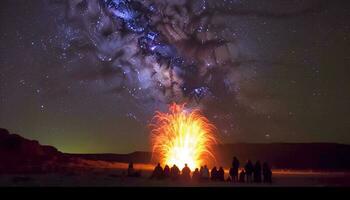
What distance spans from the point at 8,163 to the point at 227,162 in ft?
117

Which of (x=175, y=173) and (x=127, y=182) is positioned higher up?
(x=175, y=173)

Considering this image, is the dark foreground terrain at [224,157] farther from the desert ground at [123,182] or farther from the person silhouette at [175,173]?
the person silhouette at [175,173]

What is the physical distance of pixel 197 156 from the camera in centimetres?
3522

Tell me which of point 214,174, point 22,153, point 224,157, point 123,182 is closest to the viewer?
point 123,182

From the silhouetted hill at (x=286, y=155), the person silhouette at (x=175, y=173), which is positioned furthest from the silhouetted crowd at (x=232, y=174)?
the silhouetted hill at (x=286, y=155)

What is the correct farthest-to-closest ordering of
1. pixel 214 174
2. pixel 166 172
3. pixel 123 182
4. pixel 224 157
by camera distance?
pixel 224 157 → pixel 166 172 → pixel 214 174 → pixel 123 182

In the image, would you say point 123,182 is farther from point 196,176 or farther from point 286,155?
point 286,155

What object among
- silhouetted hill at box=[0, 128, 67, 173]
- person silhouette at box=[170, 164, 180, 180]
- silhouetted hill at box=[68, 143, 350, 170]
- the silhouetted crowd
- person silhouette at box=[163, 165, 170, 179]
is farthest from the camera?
silhouetted hill at box=[68, 143, 350, 170]

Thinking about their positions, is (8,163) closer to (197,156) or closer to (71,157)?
(71,157)

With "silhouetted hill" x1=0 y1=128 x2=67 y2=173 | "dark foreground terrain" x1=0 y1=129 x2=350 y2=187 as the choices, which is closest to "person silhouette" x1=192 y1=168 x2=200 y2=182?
"dark foreground terrain" x1=0 y1=129 x2=350 y2=187

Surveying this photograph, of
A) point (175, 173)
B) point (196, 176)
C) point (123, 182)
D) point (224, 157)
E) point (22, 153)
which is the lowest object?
point (123, 182)

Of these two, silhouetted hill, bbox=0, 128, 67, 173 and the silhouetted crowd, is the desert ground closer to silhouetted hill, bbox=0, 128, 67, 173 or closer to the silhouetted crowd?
the silhouetted crowd

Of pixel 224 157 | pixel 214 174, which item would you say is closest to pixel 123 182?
pixel 214 174
